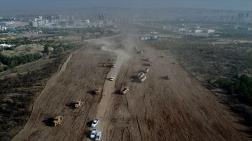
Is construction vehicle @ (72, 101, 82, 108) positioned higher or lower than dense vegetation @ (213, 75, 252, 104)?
lower

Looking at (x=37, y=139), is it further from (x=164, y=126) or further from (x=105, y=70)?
(x=105, y=70)

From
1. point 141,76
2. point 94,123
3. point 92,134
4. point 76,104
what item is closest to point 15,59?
point 141,76

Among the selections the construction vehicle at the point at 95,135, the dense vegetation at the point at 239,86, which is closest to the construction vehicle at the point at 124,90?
the construction vehicle at the point at 95,135

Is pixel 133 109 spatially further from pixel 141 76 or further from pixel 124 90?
pixel 141 76

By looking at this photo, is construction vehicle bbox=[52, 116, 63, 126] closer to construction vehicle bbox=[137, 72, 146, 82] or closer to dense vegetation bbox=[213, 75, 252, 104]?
construction vehicle bbox=[137, 72, 146, 82]

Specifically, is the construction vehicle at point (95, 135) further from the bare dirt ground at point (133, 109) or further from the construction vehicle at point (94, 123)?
the construction vehicle at point (94, 123)

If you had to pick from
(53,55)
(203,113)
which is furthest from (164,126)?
(53,55)

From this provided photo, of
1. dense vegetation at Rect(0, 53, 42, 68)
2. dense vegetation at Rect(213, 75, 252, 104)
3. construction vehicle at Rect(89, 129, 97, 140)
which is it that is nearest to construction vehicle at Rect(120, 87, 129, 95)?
construction vehicle at Rect(89, 129, 97, 140)

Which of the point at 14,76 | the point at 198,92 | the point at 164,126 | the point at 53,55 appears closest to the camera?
the point at 164,126
